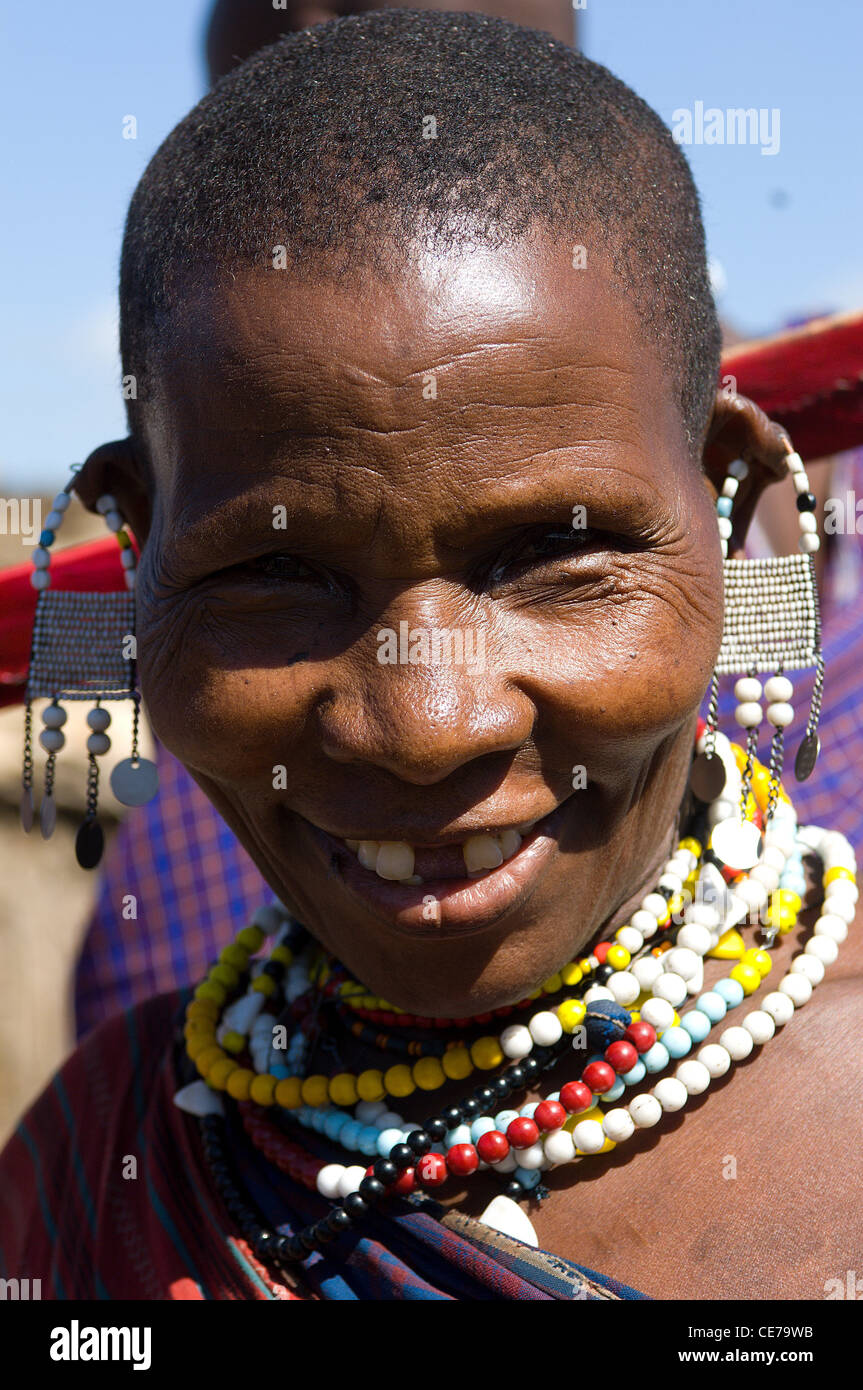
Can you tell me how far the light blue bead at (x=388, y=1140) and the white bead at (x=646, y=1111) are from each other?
36cm

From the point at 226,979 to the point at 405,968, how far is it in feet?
2.40

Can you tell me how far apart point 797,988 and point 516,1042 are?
1.40 feet

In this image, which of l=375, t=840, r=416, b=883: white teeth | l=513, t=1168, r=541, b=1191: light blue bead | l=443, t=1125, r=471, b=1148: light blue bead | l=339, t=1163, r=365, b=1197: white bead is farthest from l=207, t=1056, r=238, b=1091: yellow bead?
l=375, t=840, r=416, b=883: white teeth

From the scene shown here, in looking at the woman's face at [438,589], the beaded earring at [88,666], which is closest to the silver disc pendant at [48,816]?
the beaded earring at [88,666]

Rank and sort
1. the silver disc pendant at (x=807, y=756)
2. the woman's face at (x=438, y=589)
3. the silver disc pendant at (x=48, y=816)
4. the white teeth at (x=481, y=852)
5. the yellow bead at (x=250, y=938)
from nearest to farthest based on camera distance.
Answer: the woman's face at (x=438, y=589) < the white teeth at (x=481, y=852) < the silver disc pendant at (x=807, y=756) < the silver disc pendant at (x=48, y=816) < the yellow bead at (x=250, y=938)

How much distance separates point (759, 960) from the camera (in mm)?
2084

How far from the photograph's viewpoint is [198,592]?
1975 millimetres

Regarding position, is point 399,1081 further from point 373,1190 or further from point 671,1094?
point 671,1094

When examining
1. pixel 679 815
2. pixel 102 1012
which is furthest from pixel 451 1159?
pixel 102 1012

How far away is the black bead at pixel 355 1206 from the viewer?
2.00 meters

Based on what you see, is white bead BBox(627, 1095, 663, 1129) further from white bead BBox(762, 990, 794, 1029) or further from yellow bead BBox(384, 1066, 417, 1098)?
yellow bead BBox(384, 1066, 417, 1098)

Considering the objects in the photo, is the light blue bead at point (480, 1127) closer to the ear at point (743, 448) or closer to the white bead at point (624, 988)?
the white bead at point (624, 988)

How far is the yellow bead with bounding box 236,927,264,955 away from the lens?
2654 mm

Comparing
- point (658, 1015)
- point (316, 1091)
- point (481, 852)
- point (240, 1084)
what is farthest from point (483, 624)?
point (240, 1084)
